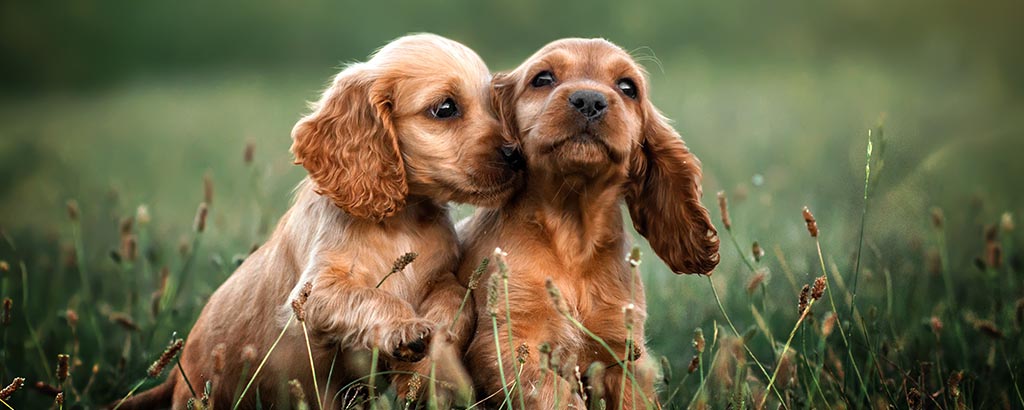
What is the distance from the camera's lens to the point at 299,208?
4430 millimetres

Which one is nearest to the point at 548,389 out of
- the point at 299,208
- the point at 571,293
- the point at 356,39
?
the point at 571,293

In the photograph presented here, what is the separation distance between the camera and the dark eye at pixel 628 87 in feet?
13.7

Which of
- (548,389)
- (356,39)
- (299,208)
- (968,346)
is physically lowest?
(356,39)

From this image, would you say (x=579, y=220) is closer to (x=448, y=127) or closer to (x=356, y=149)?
(x=448, y=127)

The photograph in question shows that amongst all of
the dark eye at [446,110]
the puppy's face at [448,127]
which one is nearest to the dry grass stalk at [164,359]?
the puppy's face at [448,127]

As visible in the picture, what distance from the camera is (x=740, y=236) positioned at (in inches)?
272

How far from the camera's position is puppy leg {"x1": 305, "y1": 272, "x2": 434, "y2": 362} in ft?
11.9

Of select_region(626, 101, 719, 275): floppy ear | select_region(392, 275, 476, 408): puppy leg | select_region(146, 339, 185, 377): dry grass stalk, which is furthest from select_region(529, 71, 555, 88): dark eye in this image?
select_region(146, 339, 185, 377): dry grass stalk

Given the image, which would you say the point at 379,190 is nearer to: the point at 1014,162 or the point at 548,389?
the point at 548,389

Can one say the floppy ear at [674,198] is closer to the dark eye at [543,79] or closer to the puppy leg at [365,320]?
the dark eye at [543,79]

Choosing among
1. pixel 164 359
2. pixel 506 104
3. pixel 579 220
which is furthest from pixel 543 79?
pixel 164 359

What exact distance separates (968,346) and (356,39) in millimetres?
9301

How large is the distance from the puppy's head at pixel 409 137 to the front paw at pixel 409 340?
0.60 meters

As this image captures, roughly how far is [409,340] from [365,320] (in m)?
0.22
